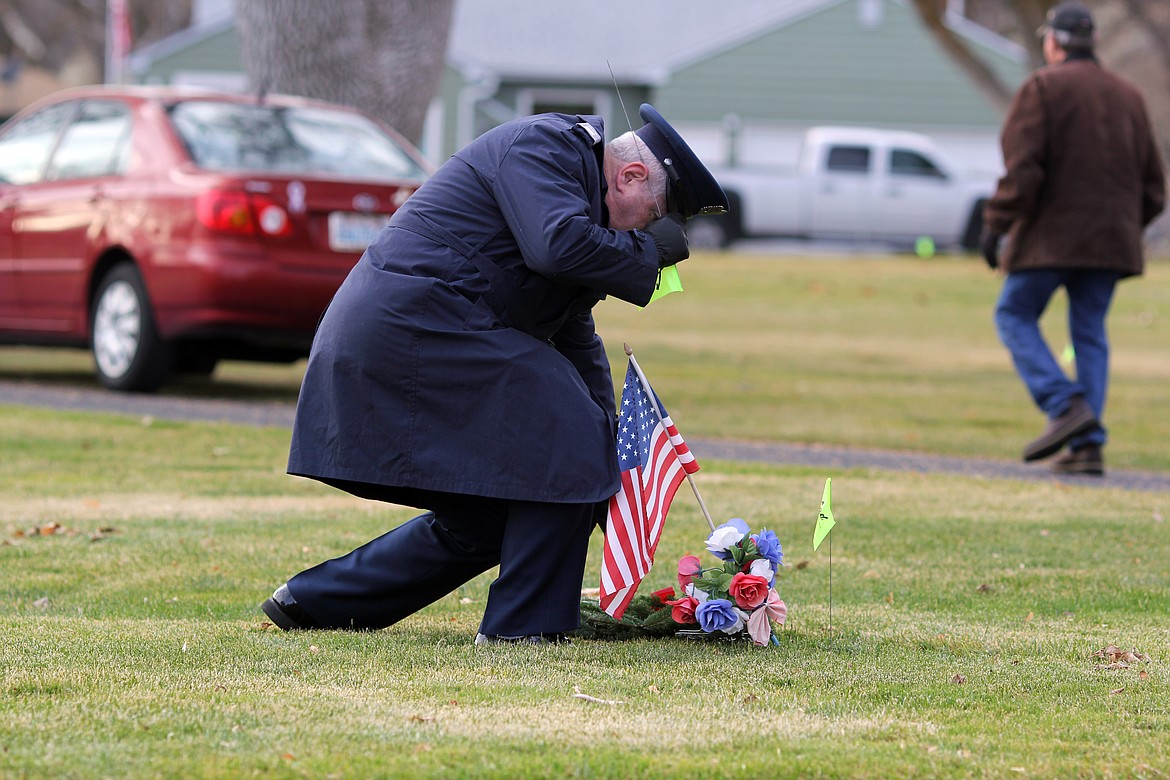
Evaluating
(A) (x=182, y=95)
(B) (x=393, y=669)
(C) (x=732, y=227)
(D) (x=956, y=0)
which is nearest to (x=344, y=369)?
(B) (x=393, y=669)

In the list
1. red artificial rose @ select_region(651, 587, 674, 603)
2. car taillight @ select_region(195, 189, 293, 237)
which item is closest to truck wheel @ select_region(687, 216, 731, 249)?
car taillight @ select_region(195, 189, 293, 237)

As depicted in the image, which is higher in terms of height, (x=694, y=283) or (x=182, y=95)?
(x=182, y=95)

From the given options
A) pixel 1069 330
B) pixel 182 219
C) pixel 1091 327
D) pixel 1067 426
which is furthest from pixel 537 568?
pixel 182 219

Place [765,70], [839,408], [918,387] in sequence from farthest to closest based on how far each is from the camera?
[765,70], [918,387], [839,408]

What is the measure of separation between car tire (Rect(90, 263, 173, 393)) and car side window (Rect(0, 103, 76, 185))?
109 centimetres

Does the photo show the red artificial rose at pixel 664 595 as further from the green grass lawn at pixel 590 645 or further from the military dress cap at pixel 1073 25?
the military dress cap at pixel 1073 25

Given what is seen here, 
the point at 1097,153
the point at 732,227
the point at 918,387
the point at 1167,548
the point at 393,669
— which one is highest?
the point at 1097,153

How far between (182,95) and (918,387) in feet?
18.8

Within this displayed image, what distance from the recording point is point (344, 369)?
173 inches

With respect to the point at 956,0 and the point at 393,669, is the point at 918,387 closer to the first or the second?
the point at 393,669

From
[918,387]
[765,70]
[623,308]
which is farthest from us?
[765,70]

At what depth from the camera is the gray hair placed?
175 inches

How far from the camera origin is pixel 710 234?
96.0 ft

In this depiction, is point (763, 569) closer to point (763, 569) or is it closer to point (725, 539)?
point (763, 569)
